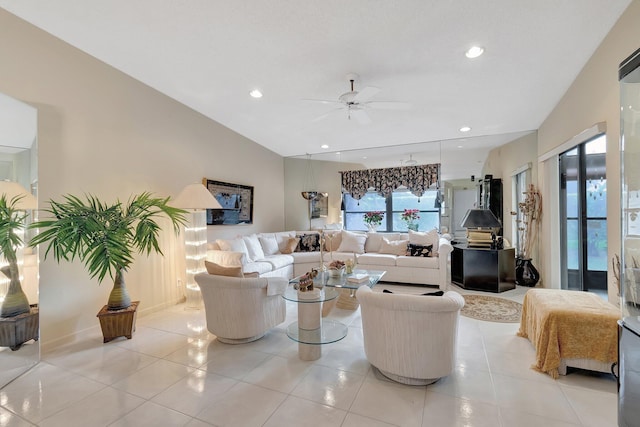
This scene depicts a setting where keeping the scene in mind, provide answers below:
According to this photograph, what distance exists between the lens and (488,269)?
175 inches

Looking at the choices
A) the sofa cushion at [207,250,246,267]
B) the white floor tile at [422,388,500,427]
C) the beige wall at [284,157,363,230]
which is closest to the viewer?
the white floor tile at [422,388,500,427]

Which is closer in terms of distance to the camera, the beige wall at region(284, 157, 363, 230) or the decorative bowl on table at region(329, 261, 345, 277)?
the decorative bowl on table at region(329, 261, 345, 277)

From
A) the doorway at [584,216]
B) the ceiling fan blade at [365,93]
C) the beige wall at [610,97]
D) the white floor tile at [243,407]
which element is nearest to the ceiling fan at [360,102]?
the ceiling fan blade at [365,93]

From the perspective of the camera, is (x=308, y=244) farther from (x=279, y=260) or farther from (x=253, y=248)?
(x=253, y=248)

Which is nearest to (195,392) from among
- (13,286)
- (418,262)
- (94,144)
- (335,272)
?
(335,272)

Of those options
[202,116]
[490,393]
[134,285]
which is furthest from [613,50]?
[134,285]

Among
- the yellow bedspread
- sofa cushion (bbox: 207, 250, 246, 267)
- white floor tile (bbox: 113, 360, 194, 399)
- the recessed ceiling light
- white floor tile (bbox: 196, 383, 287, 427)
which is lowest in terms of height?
white floor tile (bbox: 113, 360, 194, 399)

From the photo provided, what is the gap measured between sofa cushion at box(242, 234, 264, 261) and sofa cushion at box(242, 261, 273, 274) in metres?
0.24

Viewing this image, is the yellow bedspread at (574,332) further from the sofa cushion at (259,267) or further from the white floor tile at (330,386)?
the sofa cushion at (259,267)

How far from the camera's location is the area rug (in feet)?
11.0

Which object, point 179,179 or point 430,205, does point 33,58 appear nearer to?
point 179,179

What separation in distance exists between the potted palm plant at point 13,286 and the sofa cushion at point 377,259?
14.0 ft

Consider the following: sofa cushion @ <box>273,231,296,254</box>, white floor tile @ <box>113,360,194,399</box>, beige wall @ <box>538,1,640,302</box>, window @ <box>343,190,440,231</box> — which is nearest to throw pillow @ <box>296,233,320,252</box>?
sofa cushion @ <box>273,231,296,254</box>

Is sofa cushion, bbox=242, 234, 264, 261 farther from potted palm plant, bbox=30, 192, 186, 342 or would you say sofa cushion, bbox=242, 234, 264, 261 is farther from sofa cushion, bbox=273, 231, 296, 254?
potted palm plant, bbox=30, 192, 186, 342
